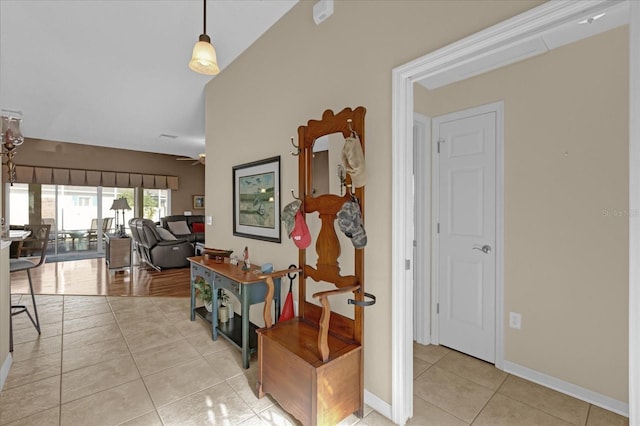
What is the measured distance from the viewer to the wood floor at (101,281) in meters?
4.51

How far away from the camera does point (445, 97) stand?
2740 millimetres

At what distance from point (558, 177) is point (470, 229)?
727 mm

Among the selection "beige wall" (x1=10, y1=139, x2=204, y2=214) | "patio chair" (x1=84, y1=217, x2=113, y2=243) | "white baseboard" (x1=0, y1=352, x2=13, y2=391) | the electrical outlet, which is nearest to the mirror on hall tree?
the electrical outlet

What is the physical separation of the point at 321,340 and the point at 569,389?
1.81 meters

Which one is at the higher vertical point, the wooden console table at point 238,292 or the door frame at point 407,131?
the door frame at point 407,131

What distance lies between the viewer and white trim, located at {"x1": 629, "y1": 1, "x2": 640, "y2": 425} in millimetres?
1063

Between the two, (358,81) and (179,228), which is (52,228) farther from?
(358,81)

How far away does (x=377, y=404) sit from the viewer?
73.7 inches

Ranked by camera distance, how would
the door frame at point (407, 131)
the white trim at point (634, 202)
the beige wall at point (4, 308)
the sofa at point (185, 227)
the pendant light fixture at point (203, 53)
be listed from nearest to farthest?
the white trim at point (634, 202), the door frame at point (407, 131), the pendant light fixture at point (203, 53), the beige wall at point (4, 308), the sofa at point (185, 227)

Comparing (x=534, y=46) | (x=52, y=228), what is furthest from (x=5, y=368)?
(x=52, y=228)

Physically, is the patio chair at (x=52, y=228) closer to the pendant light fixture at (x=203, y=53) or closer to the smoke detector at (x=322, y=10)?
the pendant light fixture at (x=203, y=53)

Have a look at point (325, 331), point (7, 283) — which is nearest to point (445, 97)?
point (325, 331)

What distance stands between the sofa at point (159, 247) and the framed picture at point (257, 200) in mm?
3342

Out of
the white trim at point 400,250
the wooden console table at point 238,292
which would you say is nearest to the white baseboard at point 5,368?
the wooden console table at point 238,292
